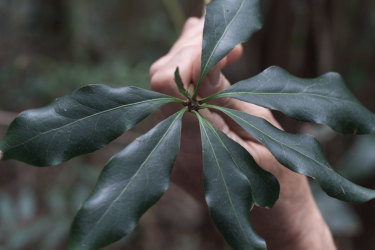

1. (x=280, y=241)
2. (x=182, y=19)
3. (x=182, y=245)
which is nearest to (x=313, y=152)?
(x=280, y=241)

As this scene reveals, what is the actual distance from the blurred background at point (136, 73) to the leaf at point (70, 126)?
1.15 m

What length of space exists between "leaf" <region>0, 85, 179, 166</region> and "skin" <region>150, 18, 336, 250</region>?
7.2 inches

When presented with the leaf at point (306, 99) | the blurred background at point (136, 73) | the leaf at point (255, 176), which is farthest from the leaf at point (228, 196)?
the blurred background at point (136, 73)

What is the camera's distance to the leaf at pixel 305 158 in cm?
67

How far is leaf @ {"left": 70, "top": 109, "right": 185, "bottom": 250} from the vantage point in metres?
0.56

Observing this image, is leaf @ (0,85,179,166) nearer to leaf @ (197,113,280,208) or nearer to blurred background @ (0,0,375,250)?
leaf @ (197,113,280,208)

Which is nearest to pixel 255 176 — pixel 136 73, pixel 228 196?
pixel 228 196

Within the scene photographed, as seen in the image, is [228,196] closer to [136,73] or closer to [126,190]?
[126,190]

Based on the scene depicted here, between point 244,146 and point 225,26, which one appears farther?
point 244,146

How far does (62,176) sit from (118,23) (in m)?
2.06

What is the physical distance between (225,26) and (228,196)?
37cm

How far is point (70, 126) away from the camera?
2.08 feet

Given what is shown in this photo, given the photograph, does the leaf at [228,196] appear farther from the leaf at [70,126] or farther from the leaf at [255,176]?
the leaf at [70,126]

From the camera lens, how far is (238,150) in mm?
673
